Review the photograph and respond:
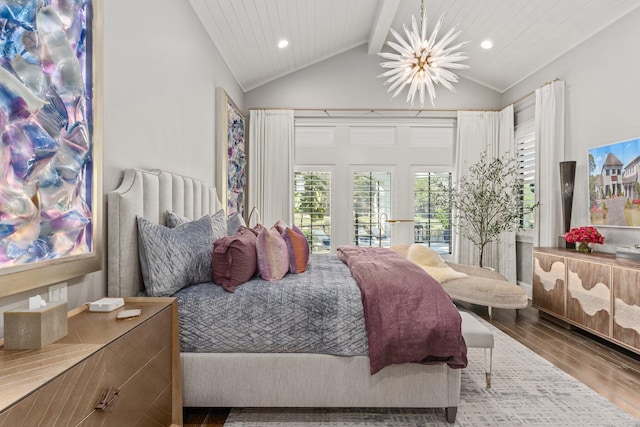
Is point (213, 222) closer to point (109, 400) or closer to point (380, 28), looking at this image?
point (109, 400)

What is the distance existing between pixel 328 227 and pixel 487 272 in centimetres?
226

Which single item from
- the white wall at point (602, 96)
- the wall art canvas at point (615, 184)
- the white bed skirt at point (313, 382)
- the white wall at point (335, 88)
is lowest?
the white bed skirt at point (313, 382)

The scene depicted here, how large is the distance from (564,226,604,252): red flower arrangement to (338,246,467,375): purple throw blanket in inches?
97.2

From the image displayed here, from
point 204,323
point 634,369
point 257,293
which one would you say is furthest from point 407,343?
point 634,369

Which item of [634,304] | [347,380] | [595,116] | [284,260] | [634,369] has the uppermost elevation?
[595,116]

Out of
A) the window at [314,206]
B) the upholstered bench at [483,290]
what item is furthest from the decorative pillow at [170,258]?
the window at [314,206]

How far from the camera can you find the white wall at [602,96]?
128 inches

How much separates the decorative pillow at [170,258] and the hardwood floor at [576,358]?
2.45 ft

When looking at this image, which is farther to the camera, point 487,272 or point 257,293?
point 487,272

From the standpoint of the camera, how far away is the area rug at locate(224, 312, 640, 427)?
75.2 inches

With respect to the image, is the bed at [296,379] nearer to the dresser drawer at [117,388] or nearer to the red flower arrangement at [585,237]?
the dresser drawer at [117,388]

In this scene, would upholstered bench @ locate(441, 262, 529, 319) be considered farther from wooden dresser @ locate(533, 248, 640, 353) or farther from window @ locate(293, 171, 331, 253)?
window @ locate(293, 171, 331, 253)

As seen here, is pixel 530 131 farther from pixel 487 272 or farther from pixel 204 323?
pixel 204 323

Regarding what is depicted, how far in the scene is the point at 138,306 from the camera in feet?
5.32
